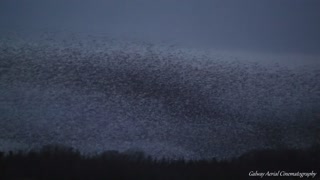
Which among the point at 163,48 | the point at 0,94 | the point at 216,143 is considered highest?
the point at 163,48

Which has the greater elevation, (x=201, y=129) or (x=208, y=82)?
(x=208, y=82)

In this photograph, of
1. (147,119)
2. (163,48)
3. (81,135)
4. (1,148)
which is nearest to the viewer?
(1,148)

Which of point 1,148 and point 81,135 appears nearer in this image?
point 1,148

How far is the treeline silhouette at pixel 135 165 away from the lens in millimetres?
6828

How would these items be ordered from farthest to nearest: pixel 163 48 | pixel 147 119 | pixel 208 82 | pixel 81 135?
1. pixel 163 48
2. pixel 208 82
3. pixel 147 119
4. pixel 81 135

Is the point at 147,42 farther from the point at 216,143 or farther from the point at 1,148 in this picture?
the point at 1,148

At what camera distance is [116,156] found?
7824mm

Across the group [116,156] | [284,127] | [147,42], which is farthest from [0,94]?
[284,127]

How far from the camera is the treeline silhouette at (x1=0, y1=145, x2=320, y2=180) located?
6.83m

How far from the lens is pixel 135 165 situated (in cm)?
757

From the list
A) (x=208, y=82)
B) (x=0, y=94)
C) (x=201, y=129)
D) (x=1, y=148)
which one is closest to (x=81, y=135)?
(x=1, y=148)

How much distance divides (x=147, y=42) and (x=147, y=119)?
2.83 metres

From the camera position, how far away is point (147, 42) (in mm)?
10969

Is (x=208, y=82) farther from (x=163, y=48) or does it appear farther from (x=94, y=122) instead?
(x=94, y=122)
